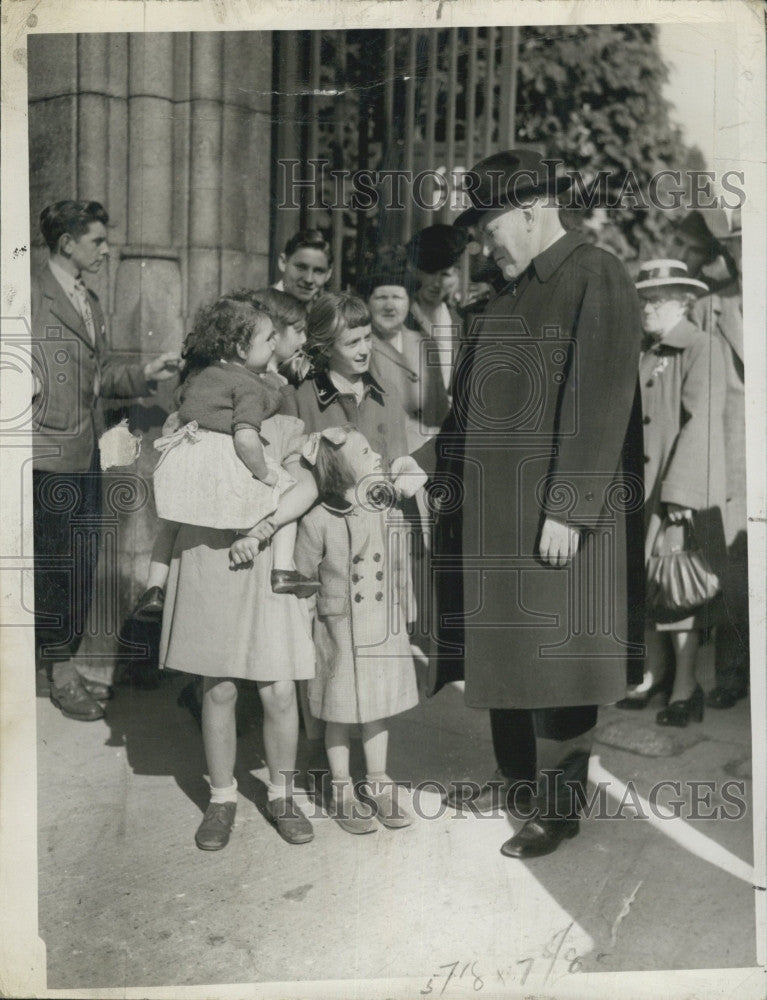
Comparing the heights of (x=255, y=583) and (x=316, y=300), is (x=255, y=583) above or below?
below

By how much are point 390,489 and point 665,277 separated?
1272 millimetres

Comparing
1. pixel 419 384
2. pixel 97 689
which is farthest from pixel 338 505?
pixel 97 689

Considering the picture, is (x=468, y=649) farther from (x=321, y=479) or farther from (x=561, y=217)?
(x=561, y=217)

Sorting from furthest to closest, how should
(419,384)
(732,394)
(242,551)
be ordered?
(732,394) < (419,384) < (242,551)

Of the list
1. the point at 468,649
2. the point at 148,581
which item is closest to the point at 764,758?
the point at 468,649

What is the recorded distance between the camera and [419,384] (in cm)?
369

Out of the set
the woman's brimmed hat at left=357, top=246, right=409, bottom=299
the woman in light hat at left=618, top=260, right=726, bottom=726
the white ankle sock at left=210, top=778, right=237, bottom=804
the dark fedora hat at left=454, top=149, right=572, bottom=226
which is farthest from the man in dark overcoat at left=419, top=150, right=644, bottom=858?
the white ankle sock at left=210, top=778, right=237, bottom=804

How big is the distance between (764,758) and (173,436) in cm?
247

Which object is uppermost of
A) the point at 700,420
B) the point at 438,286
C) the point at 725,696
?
the point at 438,286

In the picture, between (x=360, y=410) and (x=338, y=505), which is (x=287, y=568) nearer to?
(x=338, y=505)

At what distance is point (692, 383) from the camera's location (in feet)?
12.6

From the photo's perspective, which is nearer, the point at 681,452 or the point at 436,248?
the point at 436,248

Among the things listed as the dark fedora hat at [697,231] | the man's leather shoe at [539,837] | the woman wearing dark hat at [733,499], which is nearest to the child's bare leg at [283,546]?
the man's leather shoe at [539,837]

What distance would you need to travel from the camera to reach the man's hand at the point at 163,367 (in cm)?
362
